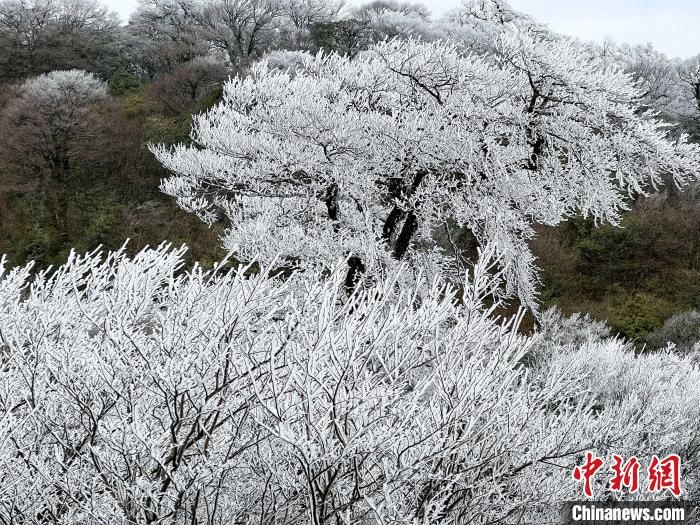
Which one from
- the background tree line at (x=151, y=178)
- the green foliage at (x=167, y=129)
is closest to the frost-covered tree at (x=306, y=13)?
the background tree line at (x=151, y=178)

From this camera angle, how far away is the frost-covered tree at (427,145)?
674cm

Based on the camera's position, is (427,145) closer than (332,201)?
Yes

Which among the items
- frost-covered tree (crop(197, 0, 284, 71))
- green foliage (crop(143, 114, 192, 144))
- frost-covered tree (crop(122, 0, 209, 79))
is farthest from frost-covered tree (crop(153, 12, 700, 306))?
frost-covered tree (crop(197, 0, 284, 71))

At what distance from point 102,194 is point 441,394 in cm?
1623

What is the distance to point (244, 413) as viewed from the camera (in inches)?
118

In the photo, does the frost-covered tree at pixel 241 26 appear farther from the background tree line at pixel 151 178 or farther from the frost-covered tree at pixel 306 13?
the background tree line at pixel 151 178

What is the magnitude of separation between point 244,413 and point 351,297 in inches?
34.8

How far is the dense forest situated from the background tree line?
3.6 inches

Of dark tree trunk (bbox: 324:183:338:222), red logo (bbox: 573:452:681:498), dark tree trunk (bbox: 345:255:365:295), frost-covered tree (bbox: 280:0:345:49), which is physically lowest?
dark tree trunk (bbox: 345:255:365:295)

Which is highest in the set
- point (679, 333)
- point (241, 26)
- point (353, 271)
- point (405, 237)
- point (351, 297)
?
point (241, 26)

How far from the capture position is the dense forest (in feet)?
9.28

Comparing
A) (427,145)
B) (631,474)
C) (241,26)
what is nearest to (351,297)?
(631,474)

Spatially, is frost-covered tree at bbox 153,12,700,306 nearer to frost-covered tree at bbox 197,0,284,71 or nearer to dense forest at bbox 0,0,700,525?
dense forest at bbox 0,0,700,525

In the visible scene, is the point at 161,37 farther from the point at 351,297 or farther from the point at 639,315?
the point at 351,297
